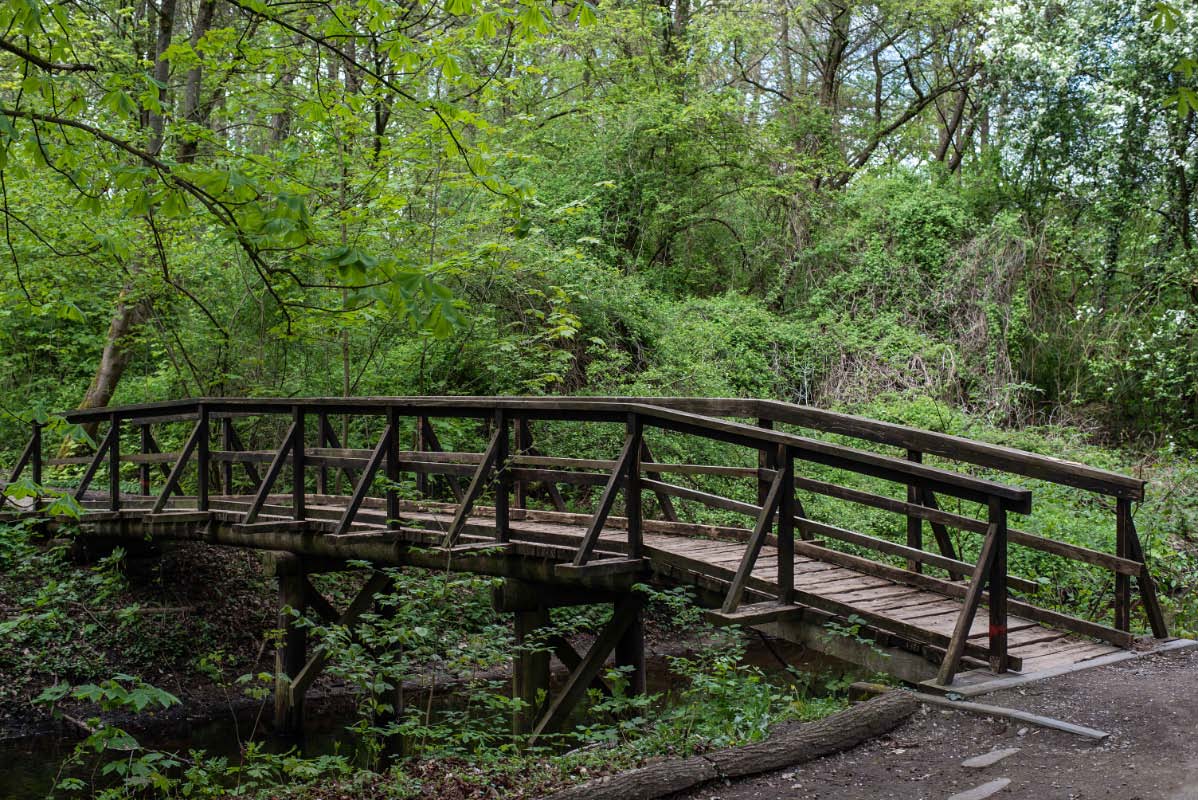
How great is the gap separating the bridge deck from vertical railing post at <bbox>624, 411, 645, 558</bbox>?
0.40ft

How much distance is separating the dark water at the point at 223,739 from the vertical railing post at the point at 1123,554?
2627mm

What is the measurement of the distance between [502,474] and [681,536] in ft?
5.92

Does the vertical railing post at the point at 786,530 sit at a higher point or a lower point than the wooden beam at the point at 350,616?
higher

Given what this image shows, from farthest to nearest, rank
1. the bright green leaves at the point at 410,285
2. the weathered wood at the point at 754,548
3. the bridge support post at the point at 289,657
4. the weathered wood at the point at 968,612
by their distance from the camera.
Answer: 1. the bridge support post at the point at 289,657
2. the weathered wood at the point at 754,548
3. the weathered wood at the point at 968,612
4. the bright green leaves at the point at 410,285

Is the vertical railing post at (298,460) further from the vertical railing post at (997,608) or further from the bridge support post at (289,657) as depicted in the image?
the vertical railing post at (997,608)

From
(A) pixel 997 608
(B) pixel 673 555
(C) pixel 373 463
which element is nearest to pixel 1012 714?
(A) pixel 997 608

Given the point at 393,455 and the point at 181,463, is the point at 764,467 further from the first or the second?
the point at 181,463

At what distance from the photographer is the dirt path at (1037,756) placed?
393 centimetres

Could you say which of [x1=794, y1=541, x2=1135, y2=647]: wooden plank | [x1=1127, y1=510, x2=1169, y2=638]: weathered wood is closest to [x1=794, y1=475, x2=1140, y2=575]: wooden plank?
[x1=1127, y1=510, x2=1169, y2=638]: weathered wood

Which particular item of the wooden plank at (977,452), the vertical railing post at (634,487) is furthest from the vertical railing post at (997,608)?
the vertical railing post at (634,487)

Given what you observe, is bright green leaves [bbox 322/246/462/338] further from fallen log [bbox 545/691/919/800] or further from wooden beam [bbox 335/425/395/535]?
wooden beam [bbox 335/425/395/535]

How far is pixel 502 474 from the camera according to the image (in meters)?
7.50

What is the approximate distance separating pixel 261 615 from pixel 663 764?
378 inches

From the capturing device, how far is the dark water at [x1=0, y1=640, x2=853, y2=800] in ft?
28.3
